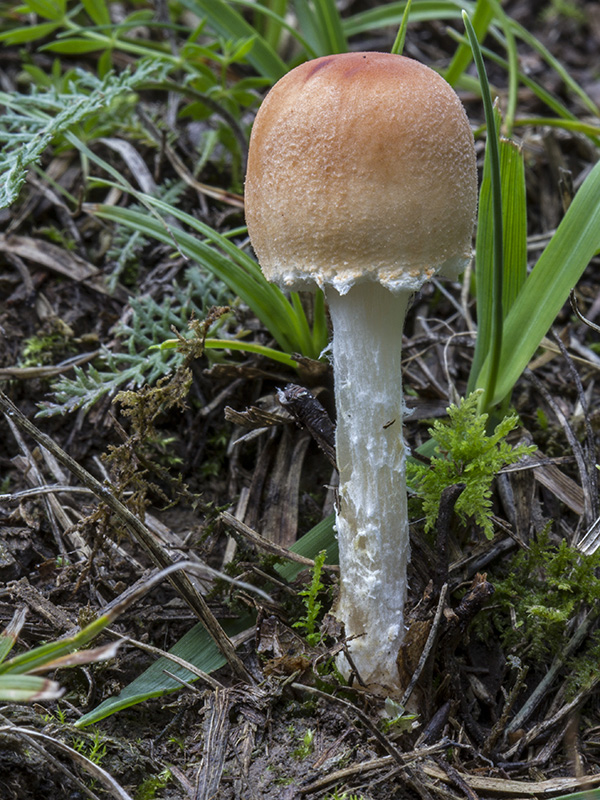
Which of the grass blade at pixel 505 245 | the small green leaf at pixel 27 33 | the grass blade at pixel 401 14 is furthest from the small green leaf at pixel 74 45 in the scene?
the grass blade at pixel 505 245

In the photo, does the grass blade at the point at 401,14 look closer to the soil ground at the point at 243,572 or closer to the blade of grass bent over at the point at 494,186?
the soil ground at the point at 243,572

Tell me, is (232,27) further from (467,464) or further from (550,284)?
(467,464)

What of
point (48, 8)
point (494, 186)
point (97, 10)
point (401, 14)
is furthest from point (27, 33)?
point (494, 186)

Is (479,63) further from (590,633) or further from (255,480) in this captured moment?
(590,633)

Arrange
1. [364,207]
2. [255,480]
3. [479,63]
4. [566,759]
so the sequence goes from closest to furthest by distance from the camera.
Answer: [364,207]
[479,63]
[566,759]
[255,480]

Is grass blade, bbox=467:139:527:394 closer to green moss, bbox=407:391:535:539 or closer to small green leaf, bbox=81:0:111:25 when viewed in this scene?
green moss, bbox=407:391:535:539

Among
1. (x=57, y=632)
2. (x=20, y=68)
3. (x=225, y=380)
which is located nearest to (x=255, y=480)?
(x=225, y=380)

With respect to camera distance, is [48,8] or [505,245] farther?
[48,8]
